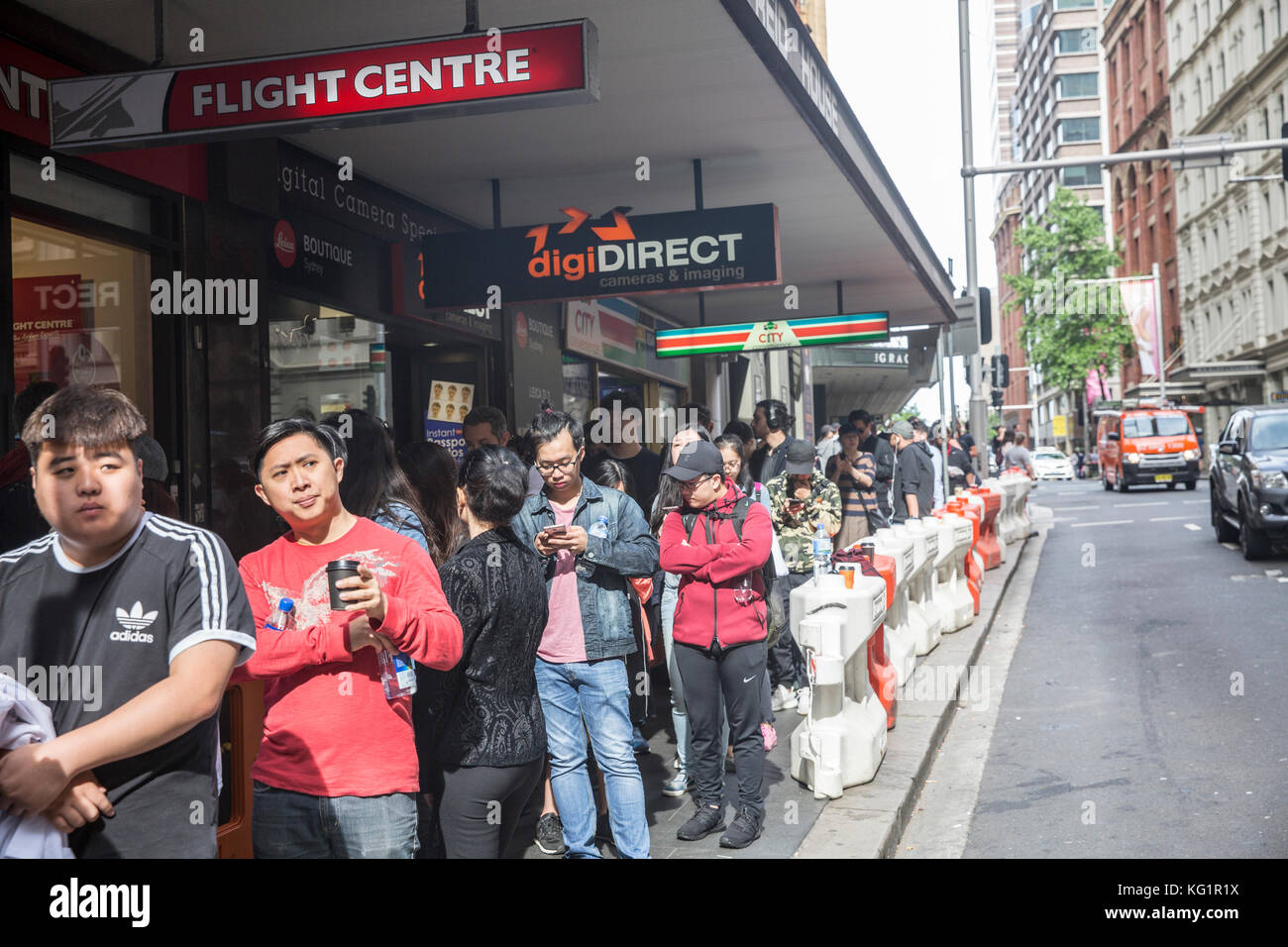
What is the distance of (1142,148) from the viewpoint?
214 ft

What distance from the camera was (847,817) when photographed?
536 centimetres

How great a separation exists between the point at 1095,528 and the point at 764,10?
56.0 feet

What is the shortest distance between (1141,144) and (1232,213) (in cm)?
1674

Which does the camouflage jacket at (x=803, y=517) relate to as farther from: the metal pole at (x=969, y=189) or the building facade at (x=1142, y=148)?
the building facade at (x=1142, y=148)

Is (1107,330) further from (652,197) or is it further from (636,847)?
(636,847)

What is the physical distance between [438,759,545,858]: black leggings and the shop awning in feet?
12.4

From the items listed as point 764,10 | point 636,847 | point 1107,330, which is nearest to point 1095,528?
point 764,10

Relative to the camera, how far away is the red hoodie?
5211mm

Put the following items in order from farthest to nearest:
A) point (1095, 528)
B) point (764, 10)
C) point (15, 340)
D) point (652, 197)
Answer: point (1095, 528), point (652, 197), point (764, 10), point (15, 340)

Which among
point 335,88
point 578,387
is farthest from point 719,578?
point 578,387

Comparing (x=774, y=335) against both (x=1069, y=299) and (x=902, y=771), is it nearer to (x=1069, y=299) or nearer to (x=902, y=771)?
(x=902, y=771)

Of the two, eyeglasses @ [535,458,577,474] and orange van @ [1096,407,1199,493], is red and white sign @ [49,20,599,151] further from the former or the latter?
orange van @ [1096,407,1199,493]

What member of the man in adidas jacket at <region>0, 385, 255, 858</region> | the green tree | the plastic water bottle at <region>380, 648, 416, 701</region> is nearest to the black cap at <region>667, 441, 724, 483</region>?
the plastic water bottle at <region>380, 648, 416, 701</region>

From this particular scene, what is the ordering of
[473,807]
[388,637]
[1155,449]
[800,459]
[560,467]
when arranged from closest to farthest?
[388,637], [473,807], [560,467], [800,459], [1155,449]
